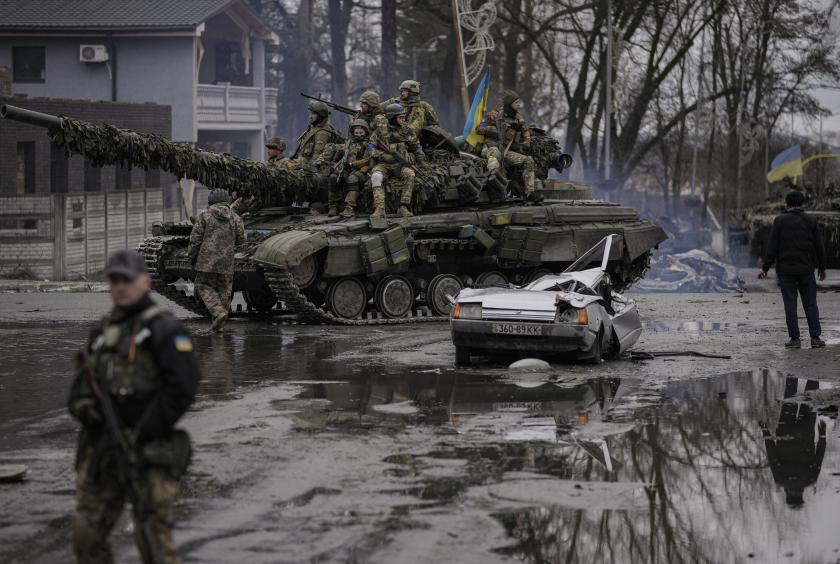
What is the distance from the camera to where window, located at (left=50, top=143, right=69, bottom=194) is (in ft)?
115

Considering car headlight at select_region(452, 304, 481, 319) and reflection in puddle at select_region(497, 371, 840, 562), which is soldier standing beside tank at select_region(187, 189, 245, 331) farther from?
reflection in puddle at select_region(497, 371, 840, 562)

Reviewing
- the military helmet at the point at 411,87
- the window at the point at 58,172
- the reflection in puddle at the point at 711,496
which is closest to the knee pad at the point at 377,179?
the military helmet at the point at 411,87

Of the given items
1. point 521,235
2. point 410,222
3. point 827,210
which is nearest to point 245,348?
point 410,222

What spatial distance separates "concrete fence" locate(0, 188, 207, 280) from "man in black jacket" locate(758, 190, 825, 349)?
54.9 ft

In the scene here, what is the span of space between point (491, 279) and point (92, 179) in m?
17.8

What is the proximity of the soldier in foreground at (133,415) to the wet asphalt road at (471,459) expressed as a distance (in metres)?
0.96

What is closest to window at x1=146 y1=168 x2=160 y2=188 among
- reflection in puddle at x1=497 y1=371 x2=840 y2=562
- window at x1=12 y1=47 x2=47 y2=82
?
window at x1=12 y1=47 x2=47 y2=82

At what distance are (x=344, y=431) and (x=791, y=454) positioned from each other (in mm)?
3081

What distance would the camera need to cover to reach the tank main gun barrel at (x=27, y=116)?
15.6 m

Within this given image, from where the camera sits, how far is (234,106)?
5000 centimetres

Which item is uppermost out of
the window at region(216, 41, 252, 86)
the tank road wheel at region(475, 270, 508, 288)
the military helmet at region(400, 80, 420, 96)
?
the window at region(216, 41, 252, 86)

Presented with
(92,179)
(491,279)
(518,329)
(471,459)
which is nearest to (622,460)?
(471,459)

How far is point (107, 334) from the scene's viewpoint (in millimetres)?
6559

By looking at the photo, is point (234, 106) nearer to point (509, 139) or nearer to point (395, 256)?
point (509, 139)
